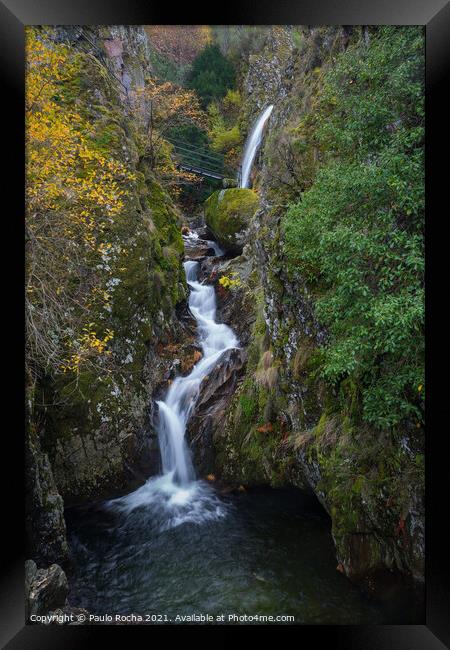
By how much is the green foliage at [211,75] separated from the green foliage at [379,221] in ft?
11.6

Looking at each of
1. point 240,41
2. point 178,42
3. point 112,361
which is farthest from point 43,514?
point 240,41

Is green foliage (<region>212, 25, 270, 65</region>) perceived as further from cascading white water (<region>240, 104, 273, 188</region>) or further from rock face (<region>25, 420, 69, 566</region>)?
rock face (<region>25, 420, 69, 566</region>)

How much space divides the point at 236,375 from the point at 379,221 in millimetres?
6124

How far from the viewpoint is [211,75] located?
426 inches

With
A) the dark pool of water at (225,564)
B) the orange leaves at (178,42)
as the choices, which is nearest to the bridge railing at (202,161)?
the orange leaves at (178,42)

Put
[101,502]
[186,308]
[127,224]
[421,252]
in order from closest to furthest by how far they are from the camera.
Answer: [421,252], [101,502], [127,224], [186,308]

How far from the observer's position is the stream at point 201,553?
502 cm

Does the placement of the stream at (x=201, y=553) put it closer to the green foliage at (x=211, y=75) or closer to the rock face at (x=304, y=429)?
the rock face at (x=304, y=429)

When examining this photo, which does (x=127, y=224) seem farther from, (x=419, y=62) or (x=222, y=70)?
(x=419, y=62)

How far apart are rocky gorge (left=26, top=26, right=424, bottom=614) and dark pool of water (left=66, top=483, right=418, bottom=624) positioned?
0.30 m

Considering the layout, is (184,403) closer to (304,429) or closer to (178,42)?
(304,429)

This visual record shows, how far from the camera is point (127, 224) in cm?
870

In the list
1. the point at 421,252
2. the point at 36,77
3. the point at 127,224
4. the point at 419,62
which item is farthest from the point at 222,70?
the point at 421,252
